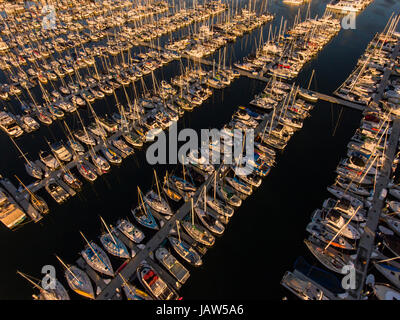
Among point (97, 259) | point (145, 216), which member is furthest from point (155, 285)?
point (145, 216)

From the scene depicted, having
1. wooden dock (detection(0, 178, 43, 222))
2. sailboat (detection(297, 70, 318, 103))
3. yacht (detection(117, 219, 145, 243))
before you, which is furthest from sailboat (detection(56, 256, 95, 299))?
sailboat (detection(297, 70, 318, 103))

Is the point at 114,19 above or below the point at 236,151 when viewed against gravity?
above

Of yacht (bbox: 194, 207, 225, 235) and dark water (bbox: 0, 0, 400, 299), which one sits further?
yacht (bbox: 194, 207, 225, 235)

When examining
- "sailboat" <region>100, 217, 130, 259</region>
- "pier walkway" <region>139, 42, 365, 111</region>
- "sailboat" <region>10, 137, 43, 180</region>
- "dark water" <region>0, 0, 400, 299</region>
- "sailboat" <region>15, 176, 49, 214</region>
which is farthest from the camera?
"pier walkway" <region>139, 42, 365, 111</region>

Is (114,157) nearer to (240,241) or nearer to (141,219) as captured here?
(141,219)

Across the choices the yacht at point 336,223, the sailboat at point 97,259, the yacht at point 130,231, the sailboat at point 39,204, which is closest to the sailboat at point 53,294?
the sailboat at point 97,259

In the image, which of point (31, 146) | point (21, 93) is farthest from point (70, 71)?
point (31, 146)

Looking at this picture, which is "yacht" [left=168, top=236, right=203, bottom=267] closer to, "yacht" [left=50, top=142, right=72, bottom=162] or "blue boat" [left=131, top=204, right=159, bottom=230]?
"blue boat" [left=131, top=204, right=159, bottom=230]

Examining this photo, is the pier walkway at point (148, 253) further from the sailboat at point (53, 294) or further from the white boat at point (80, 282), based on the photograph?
the sailboat at point (53, 294)
